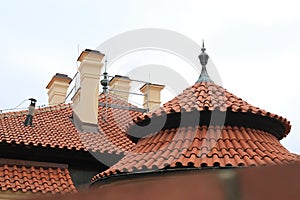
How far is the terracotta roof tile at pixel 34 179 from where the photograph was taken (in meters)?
11.7

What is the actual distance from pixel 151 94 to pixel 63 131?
20.4ft

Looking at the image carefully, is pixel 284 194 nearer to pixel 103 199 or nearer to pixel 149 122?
pixel 103 199

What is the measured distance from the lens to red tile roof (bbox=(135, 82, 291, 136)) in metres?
10.1

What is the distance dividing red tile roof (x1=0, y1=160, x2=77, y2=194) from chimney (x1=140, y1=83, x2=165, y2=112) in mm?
6986

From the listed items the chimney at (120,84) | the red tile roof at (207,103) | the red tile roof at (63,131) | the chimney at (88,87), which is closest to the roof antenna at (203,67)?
the red tile roof at (207,103)

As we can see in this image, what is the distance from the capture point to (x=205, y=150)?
29.9 feet

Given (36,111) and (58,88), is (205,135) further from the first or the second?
(58,88)

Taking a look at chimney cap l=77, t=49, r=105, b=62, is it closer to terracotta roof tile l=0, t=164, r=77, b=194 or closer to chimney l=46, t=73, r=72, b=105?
chimney l=46, t=73, r=72, b=105

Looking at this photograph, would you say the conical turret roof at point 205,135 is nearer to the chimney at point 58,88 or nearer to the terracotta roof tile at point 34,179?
the terracotta roof tile at point 34,179

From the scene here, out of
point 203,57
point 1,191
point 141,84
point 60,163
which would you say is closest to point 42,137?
point 60,163

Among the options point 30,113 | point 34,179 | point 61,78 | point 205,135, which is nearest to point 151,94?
point 61,78

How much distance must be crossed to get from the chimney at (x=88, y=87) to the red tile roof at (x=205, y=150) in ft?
18.4

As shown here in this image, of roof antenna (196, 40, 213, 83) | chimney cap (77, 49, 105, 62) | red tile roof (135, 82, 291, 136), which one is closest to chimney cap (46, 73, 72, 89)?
chimney cap (77, 49, 105, 62)

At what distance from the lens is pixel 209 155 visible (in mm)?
8938
